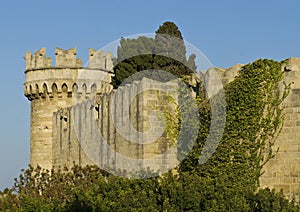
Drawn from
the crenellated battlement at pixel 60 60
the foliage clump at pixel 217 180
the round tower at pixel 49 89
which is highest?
the crenellated battlement at pixel 60 60

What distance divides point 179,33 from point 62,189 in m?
13.8

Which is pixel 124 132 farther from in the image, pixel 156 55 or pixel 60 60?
pixel 60 60

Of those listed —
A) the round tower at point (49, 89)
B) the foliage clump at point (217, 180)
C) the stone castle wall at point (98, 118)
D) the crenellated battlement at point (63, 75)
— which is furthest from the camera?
the crenellated battlement at point (63, 75)

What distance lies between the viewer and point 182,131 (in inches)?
776

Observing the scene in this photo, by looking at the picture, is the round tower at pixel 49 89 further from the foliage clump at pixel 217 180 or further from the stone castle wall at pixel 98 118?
the foliage clump at pixel 217 180

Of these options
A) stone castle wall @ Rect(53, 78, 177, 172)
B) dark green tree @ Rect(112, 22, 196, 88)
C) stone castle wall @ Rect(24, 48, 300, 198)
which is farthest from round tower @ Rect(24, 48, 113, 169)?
stone castle wall @ Rect(53, 78, 177, 172)

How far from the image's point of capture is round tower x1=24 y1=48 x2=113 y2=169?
32375mm

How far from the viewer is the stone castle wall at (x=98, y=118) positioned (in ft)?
59.3

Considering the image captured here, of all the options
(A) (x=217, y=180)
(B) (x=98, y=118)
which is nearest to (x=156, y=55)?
(B) (x=98, y=118)

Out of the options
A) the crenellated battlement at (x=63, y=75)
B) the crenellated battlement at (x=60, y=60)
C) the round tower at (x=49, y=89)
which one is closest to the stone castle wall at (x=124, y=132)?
the round tower at (x=49, y=89)

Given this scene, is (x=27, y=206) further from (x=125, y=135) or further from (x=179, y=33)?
(x=179, y=33)

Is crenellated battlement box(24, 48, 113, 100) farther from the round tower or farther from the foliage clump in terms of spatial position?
the foliage clump

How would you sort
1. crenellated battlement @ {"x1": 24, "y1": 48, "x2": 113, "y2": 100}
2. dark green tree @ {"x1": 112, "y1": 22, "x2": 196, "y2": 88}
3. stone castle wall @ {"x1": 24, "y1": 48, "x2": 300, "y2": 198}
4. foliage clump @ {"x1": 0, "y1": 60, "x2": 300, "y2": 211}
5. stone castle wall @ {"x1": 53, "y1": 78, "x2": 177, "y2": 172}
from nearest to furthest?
foliage clump @ {"x1": 0, "y1": 60, "x2": 300, "y2": 211}, stone castle wall @ {"x1": 24, "y1": 48, "x2": 300, "y2": 198}, stone castle wall @ {"x1": 53, "y1": 78, "x2": 177, "y2": 172}, dark green tree @ {"x1": 112, "y1": 22, "x2": 196, "y2": 88}, crenellated battlement @ {"x1": 24, "y1": 48, "x2": 113, "y2": 100}

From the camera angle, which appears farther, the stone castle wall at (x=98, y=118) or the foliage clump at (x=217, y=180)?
the stone castle wall at (x=98, y=118)
